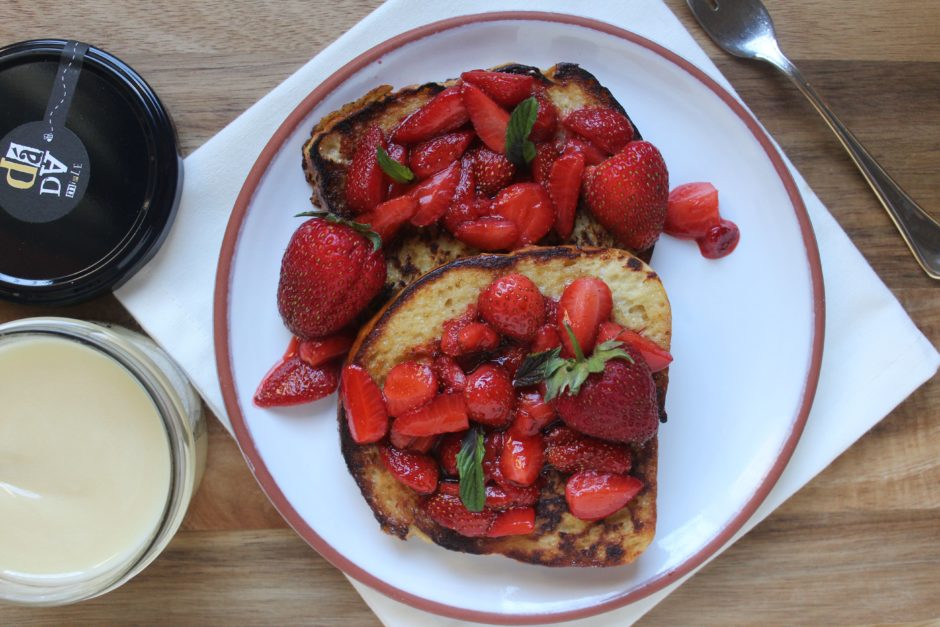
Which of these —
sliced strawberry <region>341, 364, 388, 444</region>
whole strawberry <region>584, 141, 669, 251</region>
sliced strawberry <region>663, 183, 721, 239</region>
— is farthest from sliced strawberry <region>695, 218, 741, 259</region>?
sliced strawberry <region>341, 364, 388, 444</region>

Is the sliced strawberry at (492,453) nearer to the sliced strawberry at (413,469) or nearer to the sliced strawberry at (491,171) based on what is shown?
the sliced strawberry at (413,469)

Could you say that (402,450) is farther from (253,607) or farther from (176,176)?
(176,176)

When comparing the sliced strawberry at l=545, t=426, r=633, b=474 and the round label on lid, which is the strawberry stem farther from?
the round label on lid

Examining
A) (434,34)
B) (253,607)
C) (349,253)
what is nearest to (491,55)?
(434,34)

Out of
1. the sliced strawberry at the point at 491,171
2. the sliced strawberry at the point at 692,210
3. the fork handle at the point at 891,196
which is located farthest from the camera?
the fork handle at the point at 891,196

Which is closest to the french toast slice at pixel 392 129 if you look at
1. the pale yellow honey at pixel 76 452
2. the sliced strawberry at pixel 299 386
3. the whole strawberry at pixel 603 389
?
the sliced strawberry at pixel 299 386

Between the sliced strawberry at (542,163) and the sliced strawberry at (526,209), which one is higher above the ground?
the sliced strawberry at (542,163)
